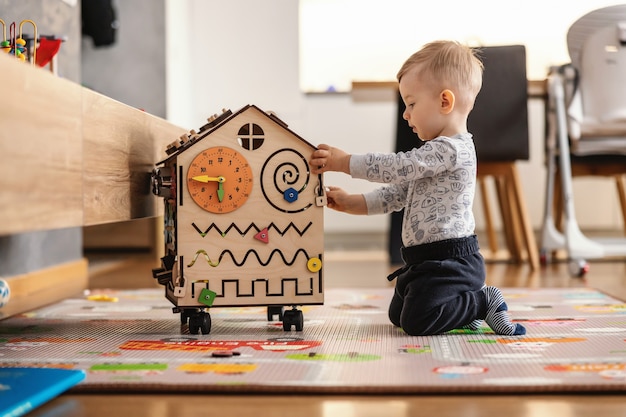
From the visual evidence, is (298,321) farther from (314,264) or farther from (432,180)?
(432,180)

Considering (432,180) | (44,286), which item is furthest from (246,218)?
(44,286)

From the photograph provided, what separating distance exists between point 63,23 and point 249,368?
5.17 feet

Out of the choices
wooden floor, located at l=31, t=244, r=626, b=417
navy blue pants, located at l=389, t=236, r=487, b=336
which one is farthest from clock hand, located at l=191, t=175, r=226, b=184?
wooden floor, located at l=31, t=244, r=626, b=417

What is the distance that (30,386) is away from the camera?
996mm

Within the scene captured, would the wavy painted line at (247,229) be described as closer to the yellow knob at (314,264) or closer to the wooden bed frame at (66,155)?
the yellow knob at (314,264)

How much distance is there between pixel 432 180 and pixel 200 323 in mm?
502

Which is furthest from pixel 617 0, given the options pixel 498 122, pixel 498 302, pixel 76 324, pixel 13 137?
pixel 13 137

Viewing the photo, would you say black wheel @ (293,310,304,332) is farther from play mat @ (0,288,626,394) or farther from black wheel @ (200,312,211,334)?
black wheel @ (200,312,211,334)

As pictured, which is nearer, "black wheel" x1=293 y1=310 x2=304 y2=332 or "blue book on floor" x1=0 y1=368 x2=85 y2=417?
"blue book on floor" x1=0 y1=368 x2=85 y2=417

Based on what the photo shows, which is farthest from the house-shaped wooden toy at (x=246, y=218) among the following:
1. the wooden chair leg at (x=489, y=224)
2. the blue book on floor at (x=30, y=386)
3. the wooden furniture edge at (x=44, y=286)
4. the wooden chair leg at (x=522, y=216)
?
the wooden chair leg at (x=489, y=224)

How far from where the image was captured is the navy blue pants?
141 centimetres

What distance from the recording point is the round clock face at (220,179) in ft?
4.64

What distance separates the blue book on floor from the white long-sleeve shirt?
62 centimetres

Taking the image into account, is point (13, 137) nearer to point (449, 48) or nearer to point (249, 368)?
point (249, 368)
